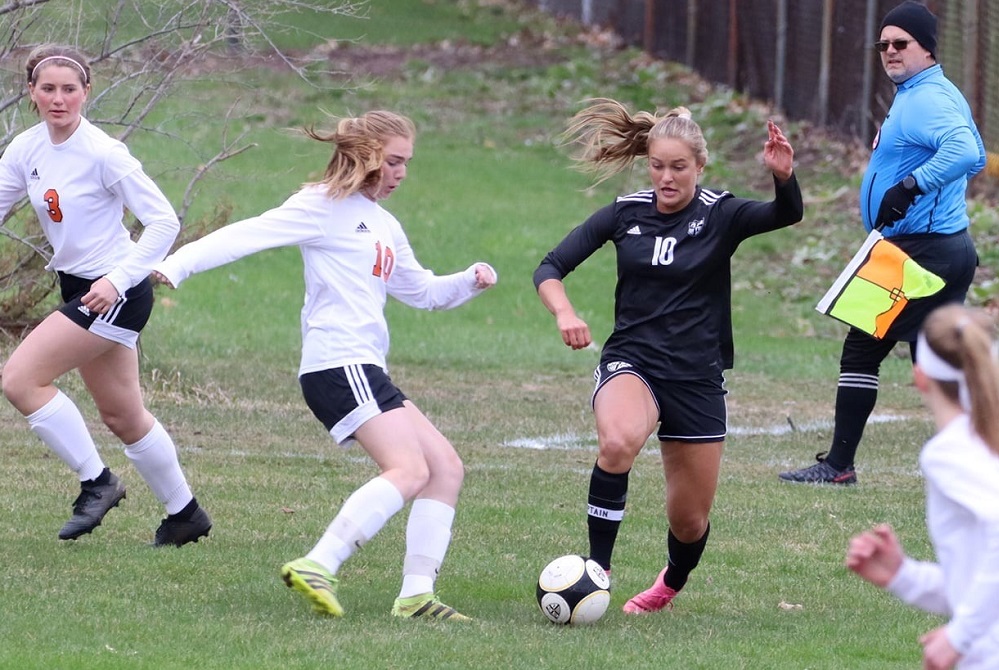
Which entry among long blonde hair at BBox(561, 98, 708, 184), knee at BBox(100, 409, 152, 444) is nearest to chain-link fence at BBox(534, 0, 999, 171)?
long blonde hair at BBox(561, 98, 708, 184)

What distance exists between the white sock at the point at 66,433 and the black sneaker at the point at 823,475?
4.02 m

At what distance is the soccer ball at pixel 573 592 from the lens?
5.80m

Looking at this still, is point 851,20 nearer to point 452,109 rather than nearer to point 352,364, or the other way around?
point 452,109

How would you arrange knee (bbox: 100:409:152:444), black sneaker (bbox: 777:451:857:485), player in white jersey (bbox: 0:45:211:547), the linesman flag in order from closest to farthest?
player in white jersey (bbox: 0:45:211:547) < knee (bbox: 100:409:152:444) < the linesman flag < black sneaker (bbox: 777:451:857:485)

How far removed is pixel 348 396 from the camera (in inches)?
222

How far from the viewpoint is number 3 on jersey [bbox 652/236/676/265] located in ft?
19.6

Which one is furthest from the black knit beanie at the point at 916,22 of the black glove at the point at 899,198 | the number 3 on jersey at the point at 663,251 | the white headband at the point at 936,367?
the white headband at the point at 936,367

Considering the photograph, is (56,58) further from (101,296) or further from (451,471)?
(451,471)

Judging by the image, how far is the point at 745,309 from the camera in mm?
16188

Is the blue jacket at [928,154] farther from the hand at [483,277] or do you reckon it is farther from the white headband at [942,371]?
the white headband at [942,371]

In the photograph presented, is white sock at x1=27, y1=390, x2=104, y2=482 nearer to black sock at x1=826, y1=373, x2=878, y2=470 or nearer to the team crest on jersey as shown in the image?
the team crest on jersey

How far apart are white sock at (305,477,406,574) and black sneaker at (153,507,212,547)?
1.59 meters

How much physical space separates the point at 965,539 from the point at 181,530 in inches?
164

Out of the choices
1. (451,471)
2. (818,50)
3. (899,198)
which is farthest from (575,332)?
(818,50)
